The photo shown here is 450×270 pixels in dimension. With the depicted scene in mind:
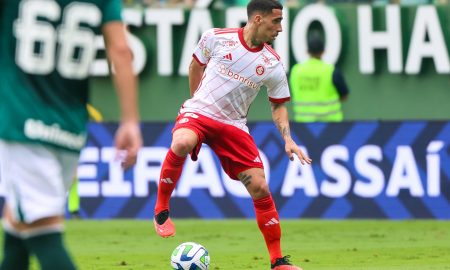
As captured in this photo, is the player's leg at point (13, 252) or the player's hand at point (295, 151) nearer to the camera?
the player's leg at point (13, 252)

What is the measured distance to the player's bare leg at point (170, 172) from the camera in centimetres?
967

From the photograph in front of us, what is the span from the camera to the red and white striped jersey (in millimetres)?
9859

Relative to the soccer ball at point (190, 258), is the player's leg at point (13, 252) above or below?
above

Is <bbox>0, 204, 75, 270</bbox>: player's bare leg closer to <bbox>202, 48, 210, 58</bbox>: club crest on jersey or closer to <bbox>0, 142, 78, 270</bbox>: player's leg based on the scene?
<bbox>0, 142, 78, 270</bbox>: player's leg

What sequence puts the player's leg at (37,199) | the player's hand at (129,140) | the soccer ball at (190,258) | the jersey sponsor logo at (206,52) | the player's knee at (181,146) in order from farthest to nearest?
the jersey sponsor logo at (206,52)
the player's knee at (181,146)
the soccer ball at (190,258)
the player's leg at (37,199)
the player's hand at (129,140)

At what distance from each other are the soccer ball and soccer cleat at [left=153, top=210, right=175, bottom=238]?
1.17ft

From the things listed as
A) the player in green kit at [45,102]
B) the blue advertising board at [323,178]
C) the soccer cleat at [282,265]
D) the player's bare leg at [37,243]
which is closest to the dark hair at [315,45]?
the blue advertising board at [323,178]

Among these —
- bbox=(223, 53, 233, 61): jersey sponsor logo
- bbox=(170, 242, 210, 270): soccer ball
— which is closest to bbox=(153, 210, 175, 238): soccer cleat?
bbox=(170, 242, 210, 270): soccer ball

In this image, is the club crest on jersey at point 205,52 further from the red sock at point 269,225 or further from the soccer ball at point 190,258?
the soccer ball at point 190,258

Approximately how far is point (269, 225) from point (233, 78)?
129 centimetres

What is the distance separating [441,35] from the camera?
19.0 metres

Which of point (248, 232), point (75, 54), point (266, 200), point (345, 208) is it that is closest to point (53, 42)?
point (75, 54)

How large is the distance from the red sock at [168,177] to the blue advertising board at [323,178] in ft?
16.3

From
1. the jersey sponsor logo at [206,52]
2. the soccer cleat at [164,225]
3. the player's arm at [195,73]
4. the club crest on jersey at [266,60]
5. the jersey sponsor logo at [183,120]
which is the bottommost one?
the soccer cleat at [164,225]
